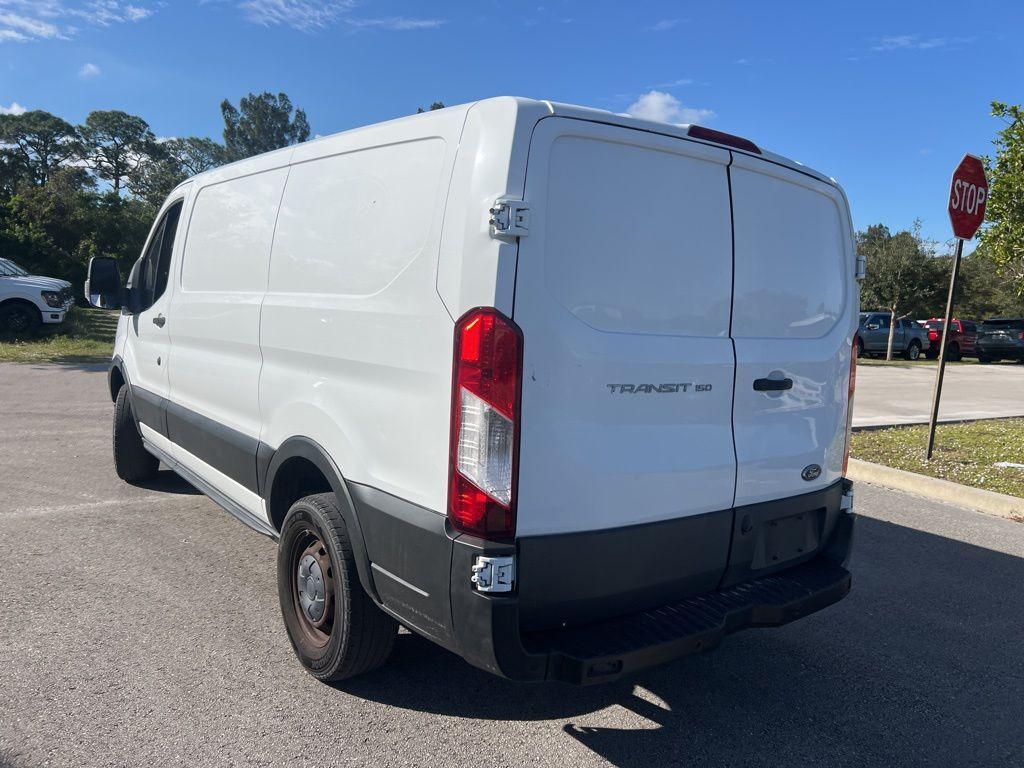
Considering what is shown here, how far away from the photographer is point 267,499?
3521 mm

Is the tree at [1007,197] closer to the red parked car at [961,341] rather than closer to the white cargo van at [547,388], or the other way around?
the white cargo van at [547,388]

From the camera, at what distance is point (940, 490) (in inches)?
263

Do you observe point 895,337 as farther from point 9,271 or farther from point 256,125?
point 256,125

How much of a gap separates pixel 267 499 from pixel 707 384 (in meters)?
2.03

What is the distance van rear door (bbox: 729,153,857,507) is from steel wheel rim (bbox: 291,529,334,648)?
5.50 feet

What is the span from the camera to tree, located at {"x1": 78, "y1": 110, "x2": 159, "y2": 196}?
78.3 meters

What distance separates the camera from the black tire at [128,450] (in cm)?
580

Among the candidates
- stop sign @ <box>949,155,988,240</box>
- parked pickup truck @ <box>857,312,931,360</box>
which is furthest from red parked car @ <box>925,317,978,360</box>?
stop sign @ <box>949,155,988,240</box>

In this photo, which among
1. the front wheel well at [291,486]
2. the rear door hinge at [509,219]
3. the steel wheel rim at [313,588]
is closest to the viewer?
the rear door hinge at [509,219]

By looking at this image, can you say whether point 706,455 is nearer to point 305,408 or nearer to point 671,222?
point 671,222

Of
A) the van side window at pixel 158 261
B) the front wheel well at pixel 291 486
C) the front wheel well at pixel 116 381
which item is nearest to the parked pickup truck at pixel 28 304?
the front wheel well at pixel 116 381

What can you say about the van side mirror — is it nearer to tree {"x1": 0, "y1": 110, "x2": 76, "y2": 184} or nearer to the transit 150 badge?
the transit 150 badge

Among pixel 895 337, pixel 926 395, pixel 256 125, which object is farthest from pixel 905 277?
pixel 256 125

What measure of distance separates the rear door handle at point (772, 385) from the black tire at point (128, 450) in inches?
182
